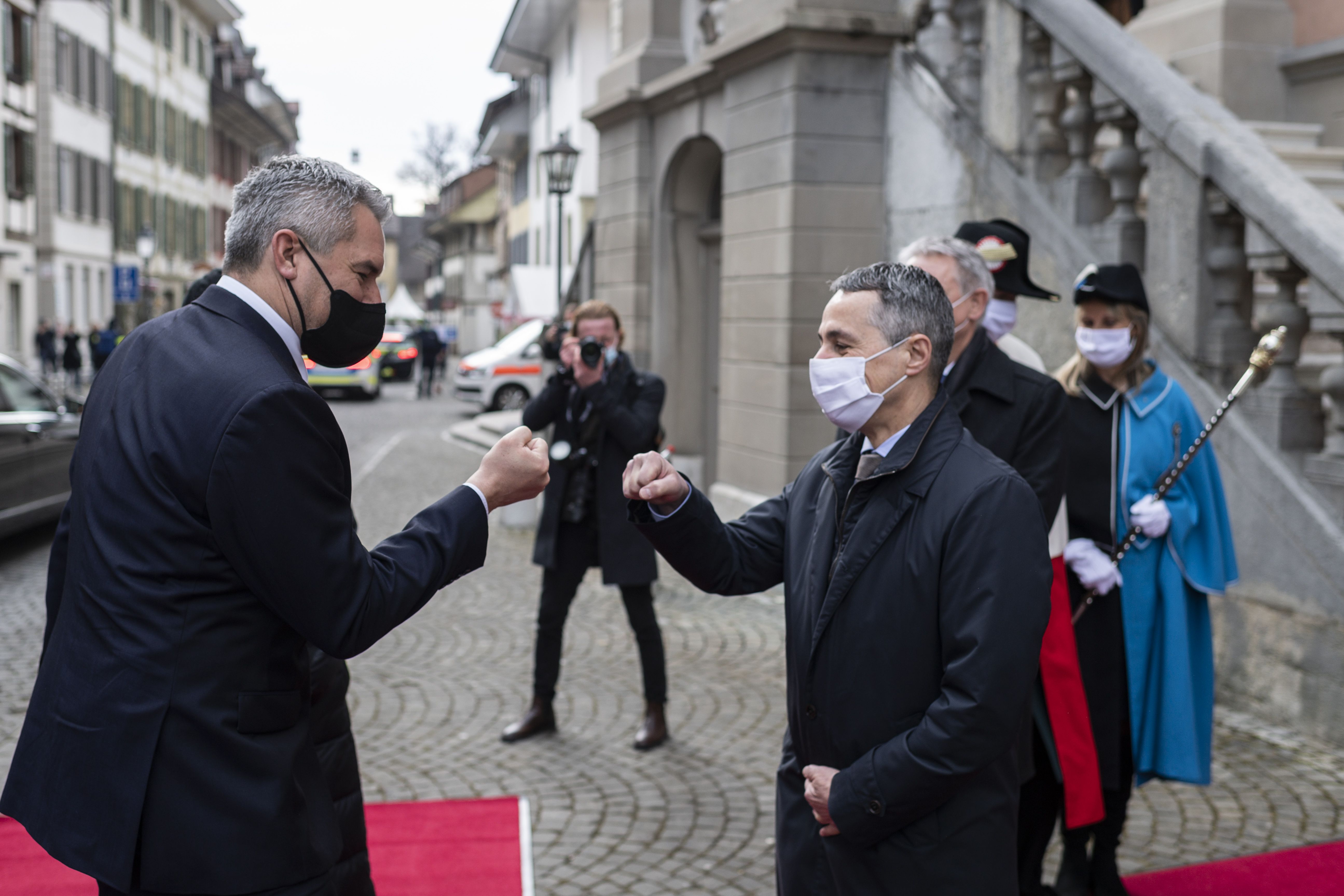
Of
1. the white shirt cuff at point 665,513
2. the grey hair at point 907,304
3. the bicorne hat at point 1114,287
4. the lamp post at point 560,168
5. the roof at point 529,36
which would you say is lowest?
the white shirt cuff at point 665,513

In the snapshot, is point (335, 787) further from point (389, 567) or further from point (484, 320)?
point (484, 320)

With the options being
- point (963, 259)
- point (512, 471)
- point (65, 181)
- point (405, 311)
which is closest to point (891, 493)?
point (512, 471)

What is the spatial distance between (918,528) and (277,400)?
1213mm

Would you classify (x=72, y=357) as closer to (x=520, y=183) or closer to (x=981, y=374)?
(x=520, y=183)

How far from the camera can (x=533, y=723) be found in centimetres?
583

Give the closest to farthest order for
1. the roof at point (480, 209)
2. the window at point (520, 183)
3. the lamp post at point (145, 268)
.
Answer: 1. the lamp post at point (145, 268)
2. the window at point (520, 183)
3. the roof at point (480, 209)

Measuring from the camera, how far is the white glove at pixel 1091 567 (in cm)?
402

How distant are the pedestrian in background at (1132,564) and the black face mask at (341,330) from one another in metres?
2.49

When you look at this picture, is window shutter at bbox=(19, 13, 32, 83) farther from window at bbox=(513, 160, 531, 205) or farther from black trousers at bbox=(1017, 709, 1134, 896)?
black trousers at bbox=(1017, 709, 1134, 896)

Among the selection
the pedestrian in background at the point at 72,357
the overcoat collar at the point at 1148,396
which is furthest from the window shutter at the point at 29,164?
the overcoat collar at the point at 1148,396

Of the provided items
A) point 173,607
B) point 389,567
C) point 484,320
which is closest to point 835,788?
point 389,567

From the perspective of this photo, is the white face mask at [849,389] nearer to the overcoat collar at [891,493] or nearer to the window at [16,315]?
the overcoat collar at [891,493]

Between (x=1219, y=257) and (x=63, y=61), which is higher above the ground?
(x=63, y=61)

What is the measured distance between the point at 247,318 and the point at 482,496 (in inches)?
21.6
